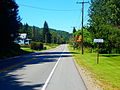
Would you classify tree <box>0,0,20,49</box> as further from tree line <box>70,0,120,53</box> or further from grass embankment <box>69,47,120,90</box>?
tree line <box>70,0,120,53</box>

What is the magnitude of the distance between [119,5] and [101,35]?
10.8 metres

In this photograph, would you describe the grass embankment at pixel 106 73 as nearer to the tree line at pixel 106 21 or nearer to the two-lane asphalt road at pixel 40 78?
the two-lane asphalt road at pixel 40 78

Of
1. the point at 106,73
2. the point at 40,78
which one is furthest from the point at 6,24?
the point at 40,78

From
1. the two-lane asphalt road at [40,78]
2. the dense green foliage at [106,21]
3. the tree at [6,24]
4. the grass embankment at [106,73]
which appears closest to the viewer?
the two-lane asphalt road at [40,78]

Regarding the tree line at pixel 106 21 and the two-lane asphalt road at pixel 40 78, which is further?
the tree line at pixel 106 21

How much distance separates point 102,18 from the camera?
37031mm

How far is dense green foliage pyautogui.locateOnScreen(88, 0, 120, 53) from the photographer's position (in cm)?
2971

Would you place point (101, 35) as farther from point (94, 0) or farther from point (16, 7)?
point (16, 7)

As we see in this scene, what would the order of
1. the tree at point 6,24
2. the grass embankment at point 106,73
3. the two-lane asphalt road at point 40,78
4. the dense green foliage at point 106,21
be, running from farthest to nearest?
the tree at point 6,24
the dense green foliage at point 106,21
the grass embankment at point 106,73
the two-lane asphalt road at point 40,78

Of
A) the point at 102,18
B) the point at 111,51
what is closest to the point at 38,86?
the point at 102,18

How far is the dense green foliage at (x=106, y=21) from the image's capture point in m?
29.7

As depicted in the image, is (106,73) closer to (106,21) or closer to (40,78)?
(40,78)

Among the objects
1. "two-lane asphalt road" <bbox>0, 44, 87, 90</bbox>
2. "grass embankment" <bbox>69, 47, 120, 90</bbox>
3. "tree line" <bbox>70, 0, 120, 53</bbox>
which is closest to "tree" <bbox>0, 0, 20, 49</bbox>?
"grass embankment" <bbox>69, 47, 120, 90</bbox>

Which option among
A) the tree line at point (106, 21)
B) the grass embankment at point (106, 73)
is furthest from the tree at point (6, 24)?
the tree line at point (106, 21)
